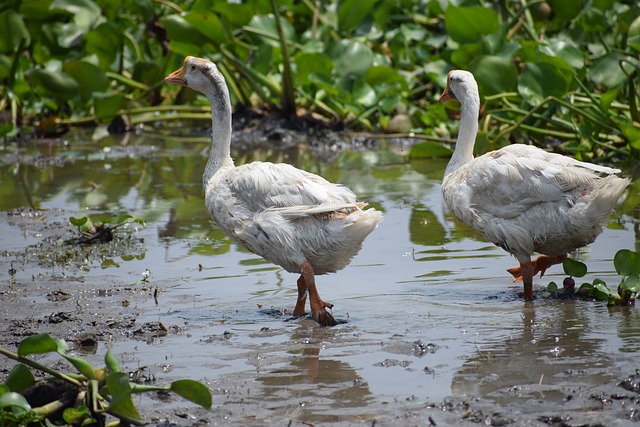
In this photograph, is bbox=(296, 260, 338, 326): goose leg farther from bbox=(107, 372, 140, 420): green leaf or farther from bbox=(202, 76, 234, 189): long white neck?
bbox=(107, 372, 140, 420): green leaf

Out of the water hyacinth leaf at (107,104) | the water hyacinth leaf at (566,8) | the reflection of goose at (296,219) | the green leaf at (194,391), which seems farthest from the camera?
the water hyacinth leaf at (107,104)

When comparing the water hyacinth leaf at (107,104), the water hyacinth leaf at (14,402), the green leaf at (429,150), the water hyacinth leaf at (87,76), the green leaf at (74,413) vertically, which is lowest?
the green leaf at (74,413)

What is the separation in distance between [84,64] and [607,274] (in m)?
8.35

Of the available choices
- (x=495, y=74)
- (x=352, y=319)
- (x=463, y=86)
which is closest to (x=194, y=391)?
(x=352, y=319)

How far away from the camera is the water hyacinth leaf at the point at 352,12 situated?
1366 cm

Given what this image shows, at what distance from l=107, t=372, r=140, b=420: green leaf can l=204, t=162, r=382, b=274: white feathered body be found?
2.20 meters

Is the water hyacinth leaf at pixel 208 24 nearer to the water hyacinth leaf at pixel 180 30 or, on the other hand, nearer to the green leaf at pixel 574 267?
the water hyacinth leaf at pixel 180 30

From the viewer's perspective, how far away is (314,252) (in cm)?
634

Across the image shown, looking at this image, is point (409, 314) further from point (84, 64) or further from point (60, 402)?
point (84, 64)

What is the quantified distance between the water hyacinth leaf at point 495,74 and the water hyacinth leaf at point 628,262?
4.16m

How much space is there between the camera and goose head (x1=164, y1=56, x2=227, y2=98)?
23.7 feet

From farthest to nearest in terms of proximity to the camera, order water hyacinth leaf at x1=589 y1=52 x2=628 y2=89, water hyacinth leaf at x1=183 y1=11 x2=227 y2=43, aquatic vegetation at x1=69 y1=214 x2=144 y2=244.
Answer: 1. water hyacinth leaf at x1=183 y1=11 x2=227 y2=43
2. water hyacinth leaf at x1=589 y1=52 x2=628 y2=89
3. aquatic vegetation at x1=69 y1=214 x2=144 y2=244

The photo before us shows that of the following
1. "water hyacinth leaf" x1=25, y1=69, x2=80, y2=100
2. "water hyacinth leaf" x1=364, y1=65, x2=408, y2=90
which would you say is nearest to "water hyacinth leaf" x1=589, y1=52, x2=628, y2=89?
"water hyacinth leaf" x1=364, y1=65, x2=408, y2=90

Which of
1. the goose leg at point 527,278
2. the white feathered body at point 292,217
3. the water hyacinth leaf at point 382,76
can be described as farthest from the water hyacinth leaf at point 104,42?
the goose leg at point 527,278
